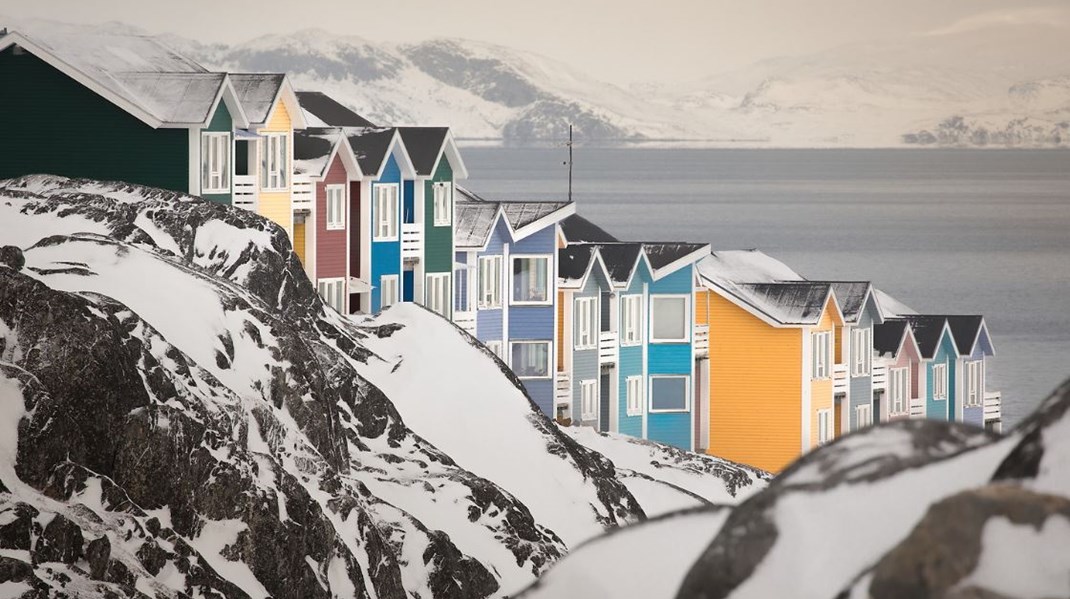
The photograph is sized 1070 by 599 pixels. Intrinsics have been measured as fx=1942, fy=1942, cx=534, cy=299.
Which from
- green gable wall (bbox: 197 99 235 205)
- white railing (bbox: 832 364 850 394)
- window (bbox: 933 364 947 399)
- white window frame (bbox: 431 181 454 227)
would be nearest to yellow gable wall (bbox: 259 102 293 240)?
green gable wall (bbox: 197 99 235 205)

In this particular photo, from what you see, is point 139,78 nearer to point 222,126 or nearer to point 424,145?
point 222,126

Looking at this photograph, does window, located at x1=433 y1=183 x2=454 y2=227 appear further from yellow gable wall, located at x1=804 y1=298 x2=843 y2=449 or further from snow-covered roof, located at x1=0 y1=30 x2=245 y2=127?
yellow gable wall, located at x1=804 y1=298 x2=843 y2=449

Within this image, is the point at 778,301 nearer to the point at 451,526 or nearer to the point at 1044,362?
the point at 451,526

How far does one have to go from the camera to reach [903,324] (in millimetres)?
67250

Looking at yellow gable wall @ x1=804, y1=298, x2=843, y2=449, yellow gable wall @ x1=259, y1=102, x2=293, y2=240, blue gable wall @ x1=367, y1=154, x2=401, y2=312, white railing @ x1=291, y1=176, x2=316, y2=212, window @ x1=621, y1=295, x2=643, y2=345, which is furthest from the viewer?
yellow gable wall @ x1=804, y1=298, x2=843, y2=449

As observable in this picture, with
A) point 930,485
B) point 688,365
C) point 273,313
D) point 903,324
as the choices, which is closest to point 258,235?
point 273,313

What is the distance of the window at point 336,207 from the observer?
45438 millimetres

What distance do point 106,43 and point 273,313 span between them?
710 inches

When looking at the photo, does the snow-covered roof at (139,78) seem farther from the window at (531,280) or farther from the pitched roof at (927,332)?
the pitched roof at (927,332)

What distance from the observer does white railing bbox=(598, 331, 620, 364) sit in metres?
55.9

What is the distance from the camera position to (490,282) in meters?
52.9

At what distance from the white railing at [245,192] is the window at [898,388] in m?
30.7

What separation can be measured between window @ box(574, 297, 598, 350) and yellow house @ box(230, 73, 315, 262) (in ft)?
41.2

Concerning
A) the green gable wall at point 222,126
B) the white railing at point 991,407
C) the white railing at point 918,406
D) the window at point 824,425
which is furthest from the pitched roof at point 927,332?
the green gable wall at point 222,126
